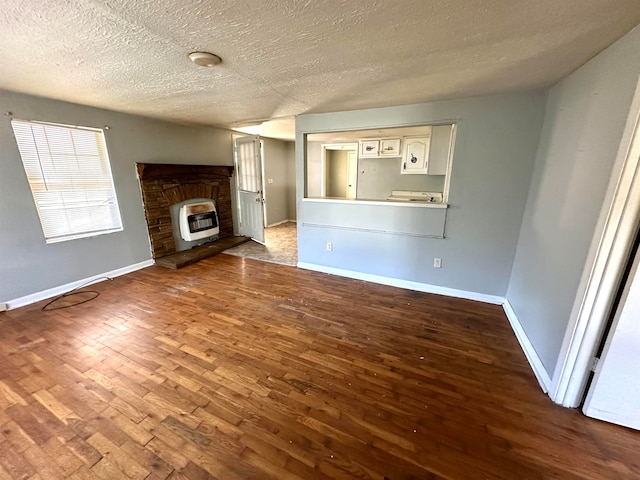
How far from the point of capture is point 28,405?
159 centimetres

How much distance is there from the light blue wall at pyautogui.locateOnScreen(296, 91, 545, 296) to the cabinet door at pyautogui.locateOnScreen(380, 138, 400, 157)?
1968 millimetres

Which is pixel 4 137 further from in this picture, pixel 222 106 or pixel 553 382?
pixel 553 382

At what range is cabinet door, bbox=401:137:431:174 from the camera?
13.9 ft

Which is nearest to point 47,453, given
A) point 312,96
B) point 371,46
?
point 371,46

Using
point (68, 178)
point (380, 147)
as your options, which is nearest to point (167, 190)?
point (68, 178)

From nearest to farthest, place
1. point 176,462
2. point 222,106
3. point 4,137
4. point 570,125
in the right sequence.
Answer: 1. point 176,462
2. point 570,125
3. point 4,137
4. point 222,106

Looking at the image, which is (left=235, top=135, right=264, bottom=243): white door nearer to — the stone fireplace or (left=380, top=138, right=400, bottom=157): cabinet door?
the stone fireplace

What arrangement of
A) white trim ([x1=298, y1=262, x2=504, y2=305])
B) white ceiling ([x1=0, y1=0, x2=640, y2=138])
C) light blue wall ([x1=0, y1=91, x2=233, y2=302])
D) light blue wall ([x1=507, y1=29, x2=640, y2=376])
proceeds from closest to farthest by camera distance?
white ceiling ([x1=0, y1=0, x2=640, y2=138]) < light blue wall ([x1=507, y1=29, x2=640, y2=376]) < light blue wall ([x1=0, y1=91, x2=233, y2=302]) < white trim ([x1=298, y1=262, x2=504, y2=305])

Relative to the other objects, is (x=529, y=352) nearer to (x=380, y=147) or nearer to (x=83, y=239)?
(x=380, y=147)

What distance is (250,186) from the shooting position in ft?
16.4

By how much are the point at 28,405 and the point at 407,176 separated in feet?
18.2

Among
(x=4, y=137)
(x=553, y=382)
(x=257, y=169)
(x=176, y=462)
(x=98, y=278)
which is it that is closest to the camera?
(x=176, y=462)

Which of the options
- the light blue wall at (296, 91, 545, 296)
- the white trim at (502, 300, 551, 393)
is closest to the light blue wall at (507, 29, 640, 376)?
the white trim at (502, 300, 551, 393)

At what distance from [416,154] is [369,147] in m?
1.09
